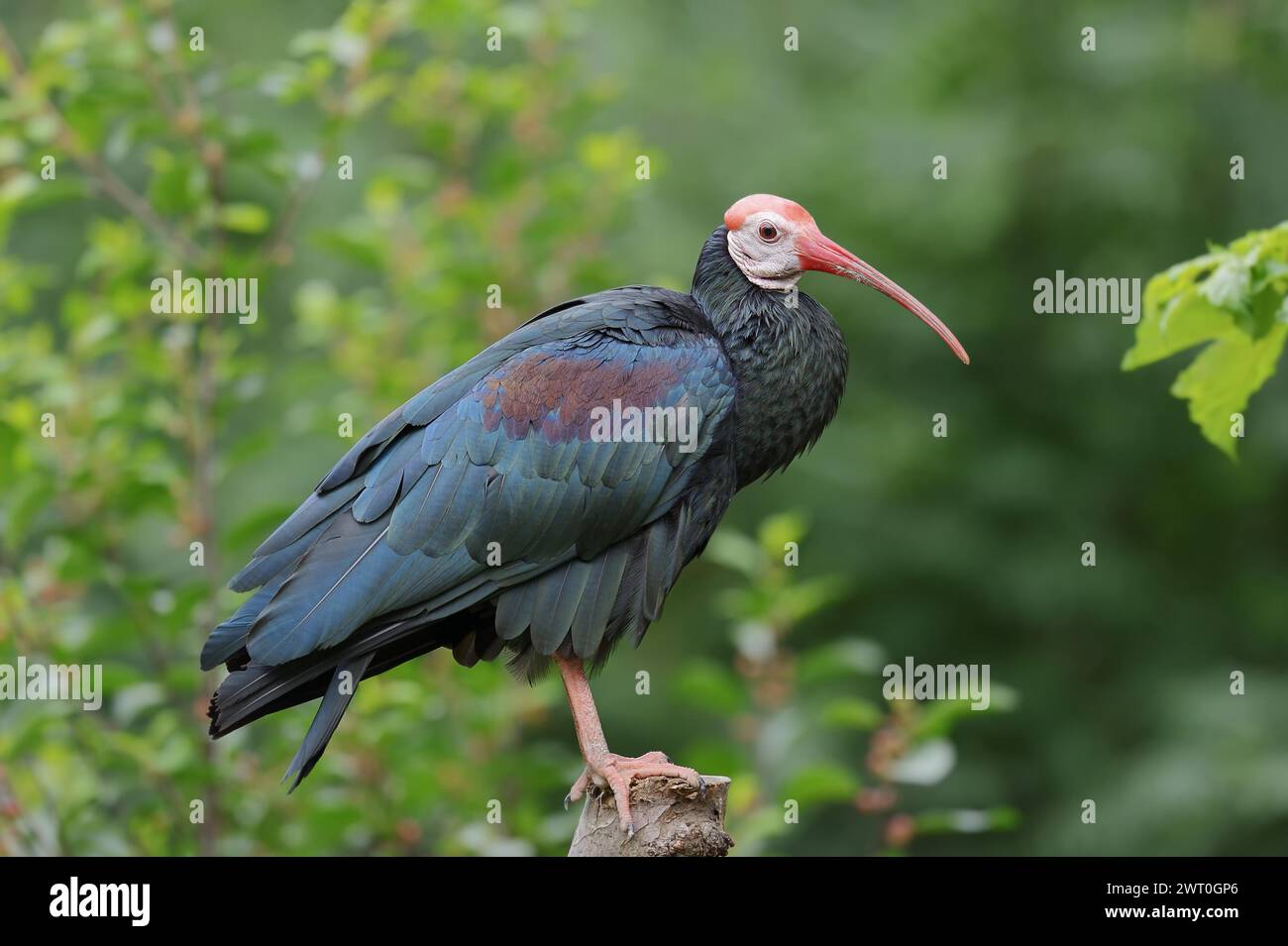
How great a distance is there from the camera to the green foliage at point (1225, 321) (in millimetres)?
3957

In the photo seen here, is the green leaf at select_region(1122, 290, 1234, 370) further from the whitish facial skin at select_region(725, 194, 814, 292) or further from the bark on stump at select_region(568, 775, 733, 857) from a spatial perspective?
the bark on stump at select_region(568, 775, 733, 857)

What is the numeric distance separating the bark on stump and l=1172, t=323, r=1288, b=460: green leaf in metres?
1.73

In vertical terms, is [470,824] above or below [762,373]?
below

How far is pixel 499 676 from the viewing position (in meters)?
6.83

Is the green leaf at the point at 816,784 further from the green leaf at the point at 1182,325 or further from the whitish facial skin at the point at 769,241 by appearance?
the green leaf at the point at 1182,325

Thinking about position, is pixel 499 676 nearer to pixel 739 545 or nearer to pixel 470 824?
pixel 470 824

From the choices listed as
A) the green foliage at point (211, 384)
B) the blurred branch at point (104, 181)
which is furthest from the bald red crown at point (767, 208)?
the blurred branch at point (104, 181)

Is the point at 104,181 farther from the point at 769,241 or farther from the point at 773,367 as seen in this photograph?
the point at 773,367

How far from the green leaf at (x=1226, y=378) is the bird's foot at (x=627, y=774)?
5.82 ft

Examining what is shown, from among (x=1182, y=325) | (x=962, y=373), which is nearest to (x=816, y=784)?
(x=1182, y=325)

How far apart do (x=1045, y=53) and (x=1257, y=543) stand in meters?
4.19

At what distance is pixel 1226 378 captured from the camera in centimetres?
437

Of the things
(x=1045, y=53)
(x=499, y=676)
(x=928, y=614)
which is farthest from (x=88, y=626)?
(x=1045, y=53)

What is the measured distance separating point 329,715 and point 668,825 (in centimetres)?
105
